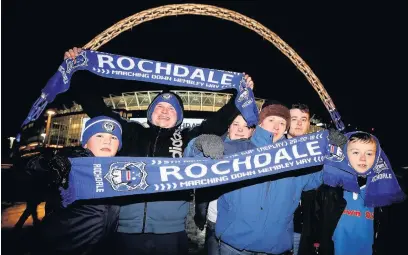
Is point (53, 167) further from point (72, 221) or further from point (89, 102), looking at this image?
point (89, 102)

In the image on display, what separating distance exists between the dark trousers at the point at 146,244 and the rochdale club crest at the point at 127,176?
63 cm

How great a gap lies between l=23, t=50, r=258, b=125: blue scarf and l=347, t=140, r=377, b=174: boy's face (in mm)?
1534

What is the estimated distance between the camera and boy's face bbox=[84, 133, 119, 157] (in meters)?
3.29

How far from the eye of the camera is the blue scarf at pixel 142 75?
14.6 ft

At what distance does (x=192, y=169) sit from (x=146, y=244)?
44.4 inches

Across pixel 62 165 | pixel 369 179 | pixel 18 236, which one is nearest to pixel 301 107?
pixel 369 179

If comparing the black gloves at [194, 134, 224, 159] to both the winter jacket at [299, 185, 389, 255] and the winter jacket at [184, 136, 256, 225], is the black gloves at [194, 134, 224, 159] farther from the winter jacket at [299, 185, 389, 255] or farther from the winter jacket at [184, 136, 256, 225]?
the winter jacket at [299, 185, 389, 255]

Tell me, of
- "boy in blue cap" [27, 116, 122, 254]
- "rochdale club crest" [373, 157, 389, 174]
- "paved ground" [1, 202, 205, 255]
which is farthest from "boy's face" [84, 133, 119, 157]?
"rochdale club crest" [373, 157, 389, 174]

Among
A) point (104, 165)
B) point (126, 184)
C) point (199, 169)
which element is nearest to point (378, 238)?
point (199, 169)

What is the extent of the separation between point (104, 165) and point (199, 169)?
3.91ft

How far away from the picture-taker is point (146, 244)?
10.6 feet

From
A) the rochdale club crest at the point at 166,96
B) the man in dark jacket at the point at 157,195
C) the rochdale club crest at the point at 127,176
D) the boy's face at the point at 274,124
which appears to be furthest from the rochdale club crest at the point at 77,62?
the boy's face at the point at 274,124

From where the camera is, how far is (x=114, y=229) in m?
3.22

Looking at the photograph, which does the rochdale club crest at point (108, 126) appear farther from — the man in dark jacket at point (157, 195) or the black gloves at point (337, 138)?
the black gloves at point (337, 138)
